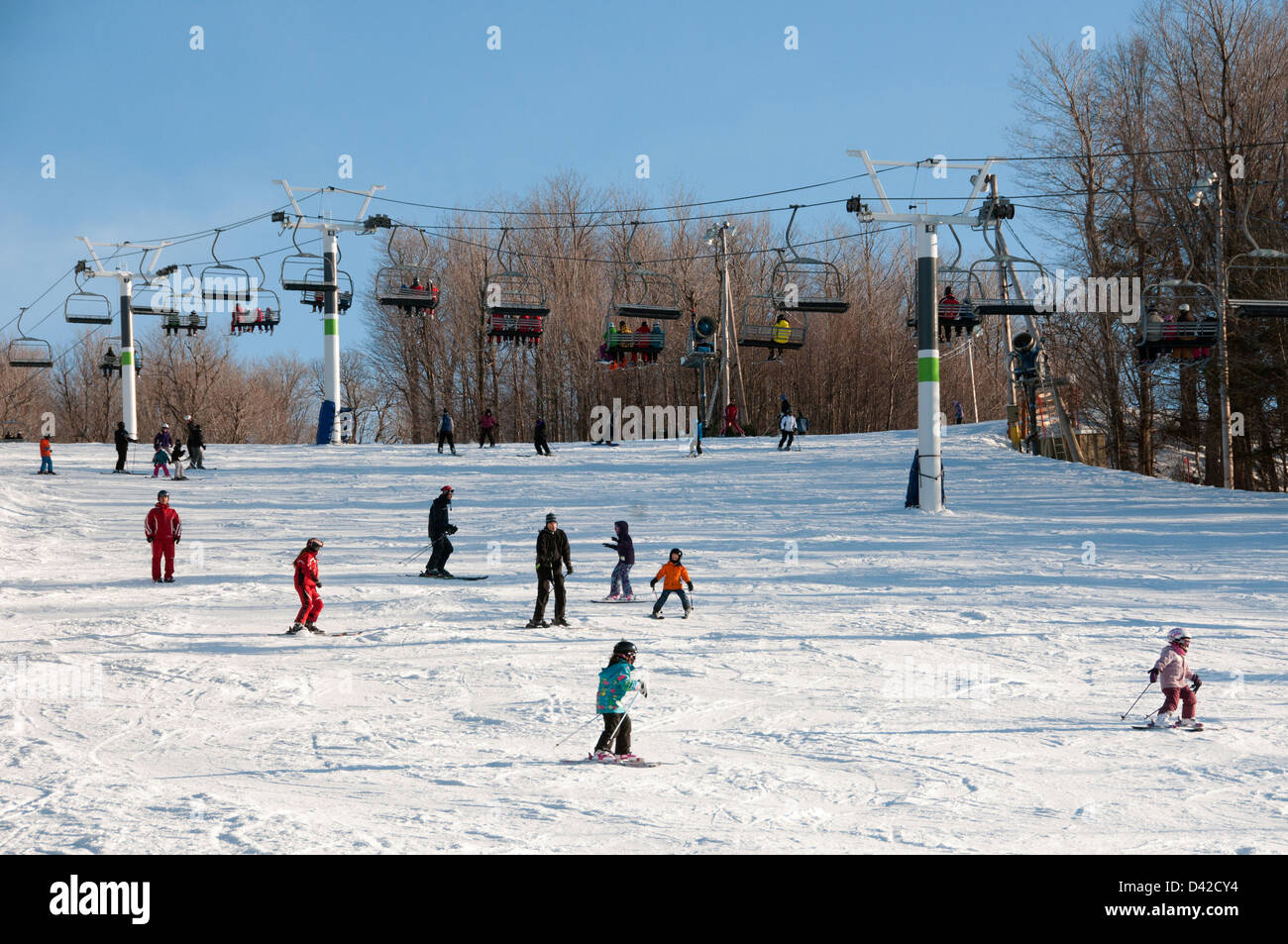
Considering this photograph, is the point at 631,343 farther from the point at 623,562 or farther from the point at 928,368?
the point at 623,562

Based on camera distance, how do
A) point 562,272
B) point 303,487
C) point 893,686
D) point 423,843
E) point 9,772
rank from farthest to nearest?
point 562,272, point 303,487, point 893,686, point 9,772, point 423,843

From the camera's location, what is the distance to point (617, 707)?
862 cm

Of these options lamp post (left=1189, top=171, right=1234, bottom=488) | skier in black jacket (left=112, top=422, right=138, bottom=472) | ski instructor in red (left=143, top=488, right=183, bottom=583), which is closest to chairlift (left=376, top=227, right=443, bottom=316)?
skier in black jacket (left=112, top=422, right=138, bottom=472)

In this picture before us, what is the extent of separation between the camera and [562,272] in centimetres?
6334

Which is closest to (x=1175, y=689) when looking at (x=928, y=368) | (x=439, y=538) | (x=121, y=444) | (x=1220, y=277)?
(x=439, y=538)

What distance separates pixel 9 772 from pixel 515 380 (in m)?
57.7

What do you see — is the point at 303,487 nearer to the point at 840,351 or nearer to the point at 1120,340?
the point at 1120,340

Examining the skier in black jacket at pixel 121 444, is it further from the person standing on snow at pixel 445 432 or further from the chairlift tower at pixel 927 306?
the chairlift tower at pixel 927 306

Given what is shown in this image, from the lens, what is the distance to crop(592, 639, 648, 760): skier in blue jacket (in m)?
8.63

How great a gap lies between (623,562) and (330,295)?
27277 mm

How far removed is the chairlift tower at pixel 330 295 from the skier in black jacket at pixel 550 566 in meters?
23.8

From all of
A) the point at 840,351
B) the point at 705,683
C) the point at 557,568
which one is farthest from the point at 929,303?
the point at 840,351

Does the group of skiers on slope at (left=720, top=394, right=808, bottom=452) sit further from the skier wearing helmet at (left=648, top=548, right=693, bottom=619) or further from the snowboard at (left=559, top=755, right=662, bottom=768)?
the snowboard at (left=559, top=755, right=662, bottom=768)

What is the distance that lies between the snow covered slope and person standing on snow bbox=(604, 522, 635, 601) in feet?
2.02
